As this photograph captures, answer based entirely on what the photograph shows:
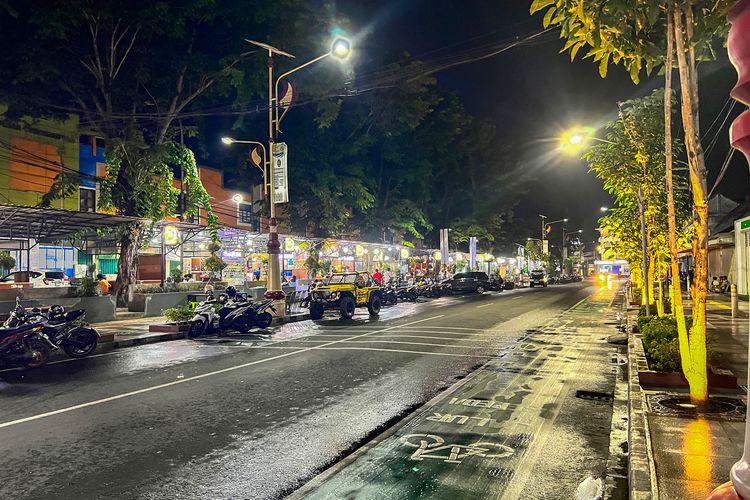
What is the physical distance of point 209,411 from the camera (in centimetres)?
741

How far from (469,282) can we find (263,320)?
2541 centimetres

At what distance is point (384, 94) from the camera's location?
39625 millimetres

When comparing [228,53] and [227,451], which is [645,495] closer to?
[227,451]

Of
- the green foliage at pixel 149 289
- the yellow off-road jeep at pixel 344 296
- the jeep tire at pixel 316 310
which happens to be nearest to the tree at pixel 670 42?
the yellow off-road jeep at pixel 344 296

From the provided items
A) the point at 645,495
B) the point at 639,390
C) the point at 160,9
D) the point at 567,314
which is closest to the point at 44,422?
the point at 645,495

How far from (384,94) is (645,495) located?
38.1 metres

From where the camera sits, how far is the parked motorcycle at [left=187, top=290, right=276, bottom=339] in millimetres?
15906

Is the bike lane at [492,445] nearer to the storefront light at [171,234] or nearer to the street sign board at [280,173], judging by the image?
the street sign board at [280,173]

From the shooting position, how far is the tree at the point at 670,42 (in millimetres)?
4566

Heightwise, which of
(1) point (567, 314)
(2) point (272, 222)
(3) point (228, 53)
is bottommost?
(1) point (567, 314)

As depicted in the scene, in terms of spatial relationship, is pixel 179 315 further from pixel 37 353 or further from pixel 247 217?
pixel 247 217

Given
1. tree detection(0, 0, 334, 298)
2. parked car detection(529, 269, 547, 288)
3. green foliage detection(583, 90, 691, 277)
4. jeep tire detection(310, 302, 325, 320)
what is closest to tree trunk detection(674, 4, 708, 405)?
green foliage detection(583, 90, 691, 277)

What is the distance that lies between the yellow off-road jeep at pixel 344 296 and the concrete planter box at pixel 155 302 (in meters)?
6.02

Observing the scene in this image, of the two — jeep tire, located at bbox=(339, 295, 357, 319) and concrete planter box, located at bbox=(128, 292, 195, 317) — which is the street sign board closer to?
jeep tire, located at bbox=(339, 295, 357, 319)
